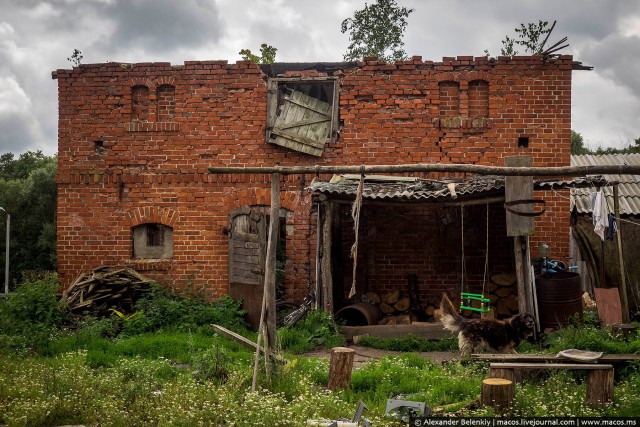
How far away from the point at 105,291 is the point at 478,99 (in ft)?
27.3

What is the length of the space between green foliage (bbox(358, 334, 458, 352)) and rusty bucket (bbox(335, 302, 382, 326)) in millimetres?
717

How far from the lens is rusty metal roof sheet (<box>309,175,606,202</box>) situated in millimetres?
10656

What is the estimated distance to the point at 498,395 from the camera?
6.20 m

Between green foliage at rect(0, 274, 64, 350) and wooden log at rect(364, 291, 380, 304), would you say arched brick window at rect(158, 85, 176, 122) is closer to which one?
green foliage at rect(0, 274, 64, 350)

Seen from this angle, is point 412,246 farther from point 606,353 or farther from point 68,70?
point 68,70

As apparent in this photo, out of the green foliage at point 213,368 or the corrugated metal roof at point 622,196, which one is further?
the corrugated metal roof at point 622,196

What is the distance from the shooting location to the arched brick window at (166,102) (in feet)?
44.1

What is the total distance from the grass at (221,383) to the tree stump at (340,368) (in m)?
0.14

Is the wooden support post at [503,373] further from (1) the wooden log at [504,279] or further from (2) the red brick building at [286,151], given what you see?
(2) the red brick building at [286,151]

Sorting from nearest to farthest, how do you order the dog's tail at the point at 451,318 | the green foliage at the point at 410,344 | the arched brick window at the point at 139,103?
the dog's tail at the point at 451,318
the green foliage at the point at 410,344
the arched brick window at the point at 139,103

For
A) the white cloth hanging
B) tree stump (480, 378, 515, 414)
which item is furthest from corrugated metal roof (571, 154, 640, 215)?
tree stump (480, 378, 515, 414)

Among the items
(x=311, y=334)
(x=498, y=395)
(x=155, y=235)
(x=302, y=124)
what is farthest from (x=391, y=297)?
(x=498, y=395)

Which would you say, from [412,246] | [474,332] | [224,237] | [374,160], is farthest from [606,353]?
[224,237]

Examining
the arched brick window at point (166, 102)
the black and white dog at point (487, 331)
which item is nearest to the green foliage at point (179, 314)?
the arched brick window at point (166, 102)
